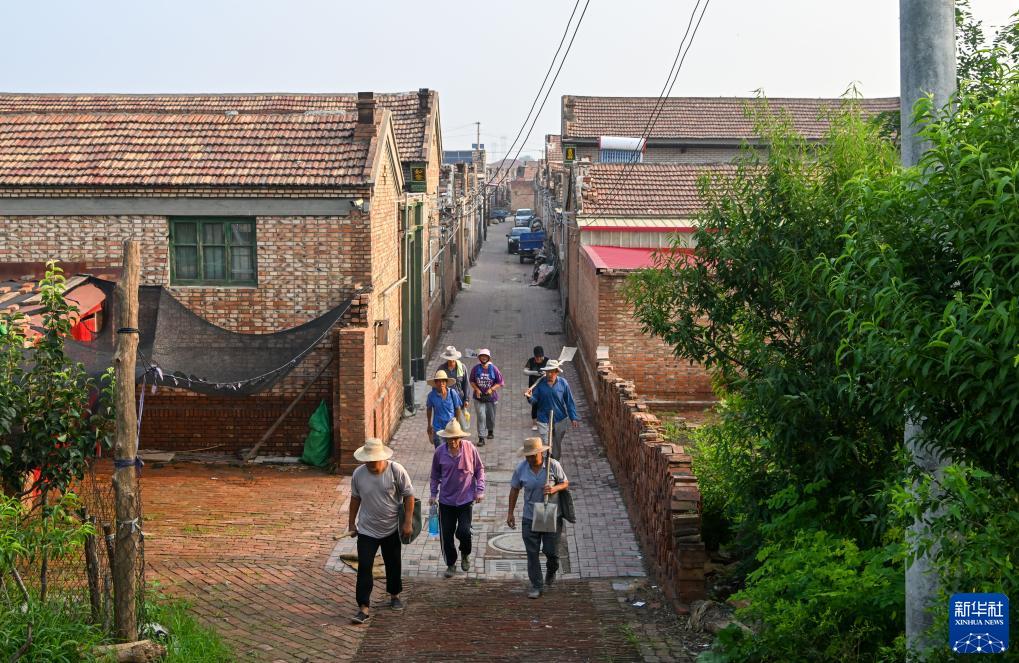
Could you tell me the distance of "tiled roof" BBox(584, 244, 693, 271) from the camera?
21.0 m

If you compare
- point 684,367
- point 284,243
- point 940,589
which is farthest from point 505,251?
point 940,589

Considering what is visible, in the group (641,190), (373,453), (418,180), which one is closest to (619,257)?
(641,190)

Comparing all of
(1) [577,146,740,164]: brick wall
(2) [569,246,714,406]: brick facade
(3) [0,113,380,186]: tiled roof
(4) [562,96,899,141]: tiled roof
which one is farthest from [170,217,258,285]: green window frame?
(1) [577,146,740,164]: brick wall

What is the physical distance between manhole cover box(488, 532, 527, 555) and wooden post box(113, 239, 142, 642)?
16.7 ft

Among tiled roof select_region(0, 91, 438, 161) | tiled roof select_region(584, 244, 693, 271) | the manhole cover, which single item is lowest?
the manhole cover

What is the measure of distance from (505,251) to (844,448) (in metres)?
56.5

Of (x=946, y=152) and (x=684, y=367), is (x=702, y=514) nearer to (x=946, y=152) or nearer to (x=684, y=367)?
(x=946, y=152)

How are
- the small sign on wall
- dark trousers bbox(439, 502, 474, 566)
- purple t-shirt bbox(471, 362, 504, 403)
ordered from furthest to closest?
1. the small sign on wall
2. purple t-shirt bbox(471, 362, 504, 403)
3. dark trousers bbox(439, 502, 474, 566)

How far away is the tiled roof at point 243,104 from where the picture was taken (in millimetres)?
29375

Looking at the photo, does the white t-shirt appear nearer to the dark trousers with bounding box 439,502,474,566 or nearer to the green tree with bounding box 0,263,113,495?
the dark trousers with bounding box 439,502,474,566

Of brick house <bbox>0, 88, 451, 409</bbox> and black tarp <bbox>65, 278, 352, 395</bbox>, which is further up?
brick house <bbox>0, 88, 451, 409</bbox>

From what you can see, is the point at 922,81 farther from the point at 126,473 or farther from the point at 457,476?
the point at 457,476

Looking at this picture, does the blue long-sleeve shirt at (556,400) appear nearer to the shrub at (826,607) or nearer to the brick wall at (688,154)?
the shrub at (826,607)

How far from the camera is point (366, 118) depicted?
17109 millimetres
